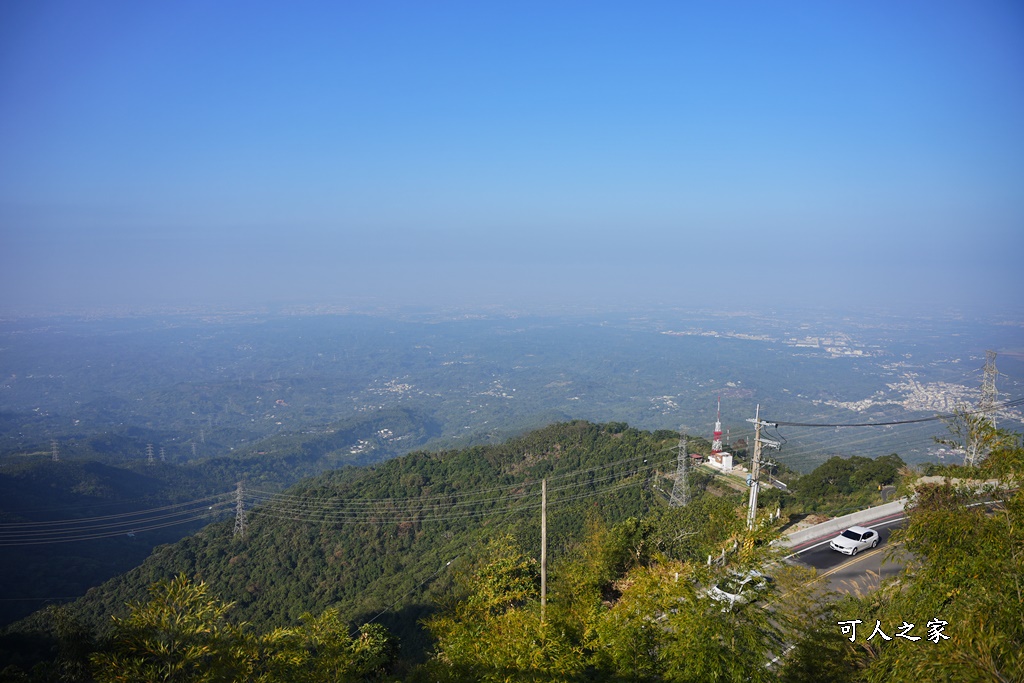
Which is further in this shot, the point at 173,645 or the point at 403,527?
the point at 403,527

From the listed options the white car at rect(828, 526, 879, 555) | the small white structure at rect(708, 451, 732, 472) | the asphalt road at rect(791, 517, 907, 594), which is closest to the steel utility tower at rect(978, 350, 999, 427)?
the small white structure at rect(708, 451, 732, 472)

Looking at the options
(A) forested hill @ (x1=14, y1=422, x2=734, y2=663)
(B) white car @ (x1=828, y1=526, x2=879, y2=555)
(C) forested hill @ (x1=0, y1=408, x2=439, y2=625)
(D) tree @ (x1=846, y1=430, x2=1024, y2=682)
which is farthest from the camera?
(C) forested hill @ (x1=0, y1=408, x2=439, y2=625)

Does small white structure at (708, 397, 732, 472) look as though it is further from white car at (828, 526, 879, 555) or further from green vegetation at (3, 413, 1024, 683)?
white car at (828, 526, 879, 555)

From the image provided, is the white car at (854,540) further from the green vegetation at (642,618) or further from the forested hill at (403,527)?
the forested hill at (403,527)

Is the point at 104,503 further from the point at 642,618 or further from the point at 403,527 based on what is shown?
the point at 642,618

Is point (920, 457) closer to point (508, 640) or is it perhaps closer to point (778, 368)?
point (508, 640)

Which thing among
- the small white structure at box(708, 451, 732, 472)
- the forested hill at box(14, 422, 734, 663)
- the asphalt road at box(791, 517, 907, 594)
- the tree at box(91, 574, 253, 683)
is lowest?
the forested hill at box(14, 422, 734, 663)

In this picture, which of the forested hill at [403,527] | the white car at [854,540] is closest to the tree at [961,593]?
the white car at [854,540]

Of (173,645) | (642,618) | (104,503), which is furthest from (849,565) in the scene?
(104,503)
